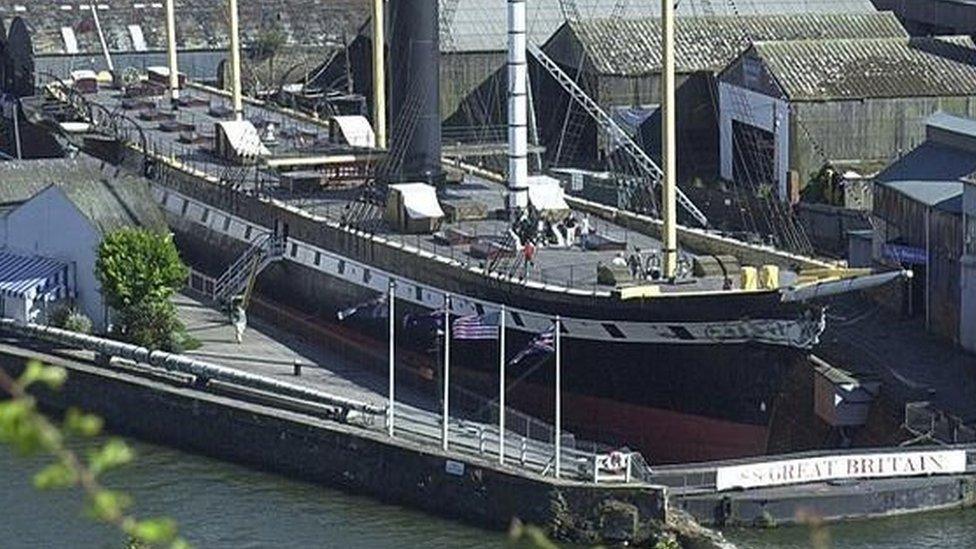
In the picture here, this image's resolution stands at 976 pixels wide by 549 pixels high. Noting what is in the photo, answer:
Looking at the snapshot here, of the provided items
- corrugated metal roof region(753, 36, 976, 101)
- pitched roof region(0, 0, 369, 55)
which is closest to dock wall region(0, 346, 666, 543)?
corrugated metal roof region(753, 36, 976, 101)

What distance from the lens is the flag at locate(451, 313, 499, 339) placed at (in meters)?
26.0

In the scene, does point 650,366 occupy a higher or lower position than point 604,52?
lower

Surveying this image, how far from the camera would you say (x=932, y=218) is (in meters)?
28.7

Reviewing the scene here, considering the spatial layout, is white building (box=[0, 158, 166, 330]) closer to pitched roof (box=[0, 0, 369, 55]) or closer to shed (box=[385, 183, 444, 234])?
shed (box=[385, 183, 444, 234])

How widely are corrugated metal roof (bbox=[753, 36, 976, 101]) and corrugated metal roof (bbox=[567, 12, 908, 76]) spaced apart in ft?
8.24

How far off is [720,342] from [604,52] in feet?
59.8

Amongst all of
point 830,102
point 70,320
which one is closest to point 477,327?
point 70,320

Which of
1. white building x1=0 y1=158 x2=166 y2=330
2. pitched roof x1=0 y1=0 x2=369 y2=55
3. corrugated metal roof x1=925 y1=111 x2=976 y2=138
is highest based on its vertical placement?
pitched roof x1=0 y1=0 x2=369 y2=55

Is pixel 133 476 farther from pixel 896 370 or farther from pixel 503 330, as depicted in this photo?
pixel 896 370

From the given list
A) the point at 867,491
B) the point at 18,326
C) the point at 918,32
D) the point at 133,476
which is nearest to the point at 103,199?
the point at 18,326

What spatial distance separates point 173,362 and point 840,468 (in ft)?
29.5

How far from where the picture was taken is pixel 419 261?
2770cm

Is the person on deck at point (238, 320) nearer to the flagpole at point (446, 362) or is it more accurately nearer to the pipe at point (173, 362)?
the pipe at point (173, 362)

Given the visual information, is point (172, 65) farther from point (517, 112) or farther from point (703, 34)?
point (517, 112)
